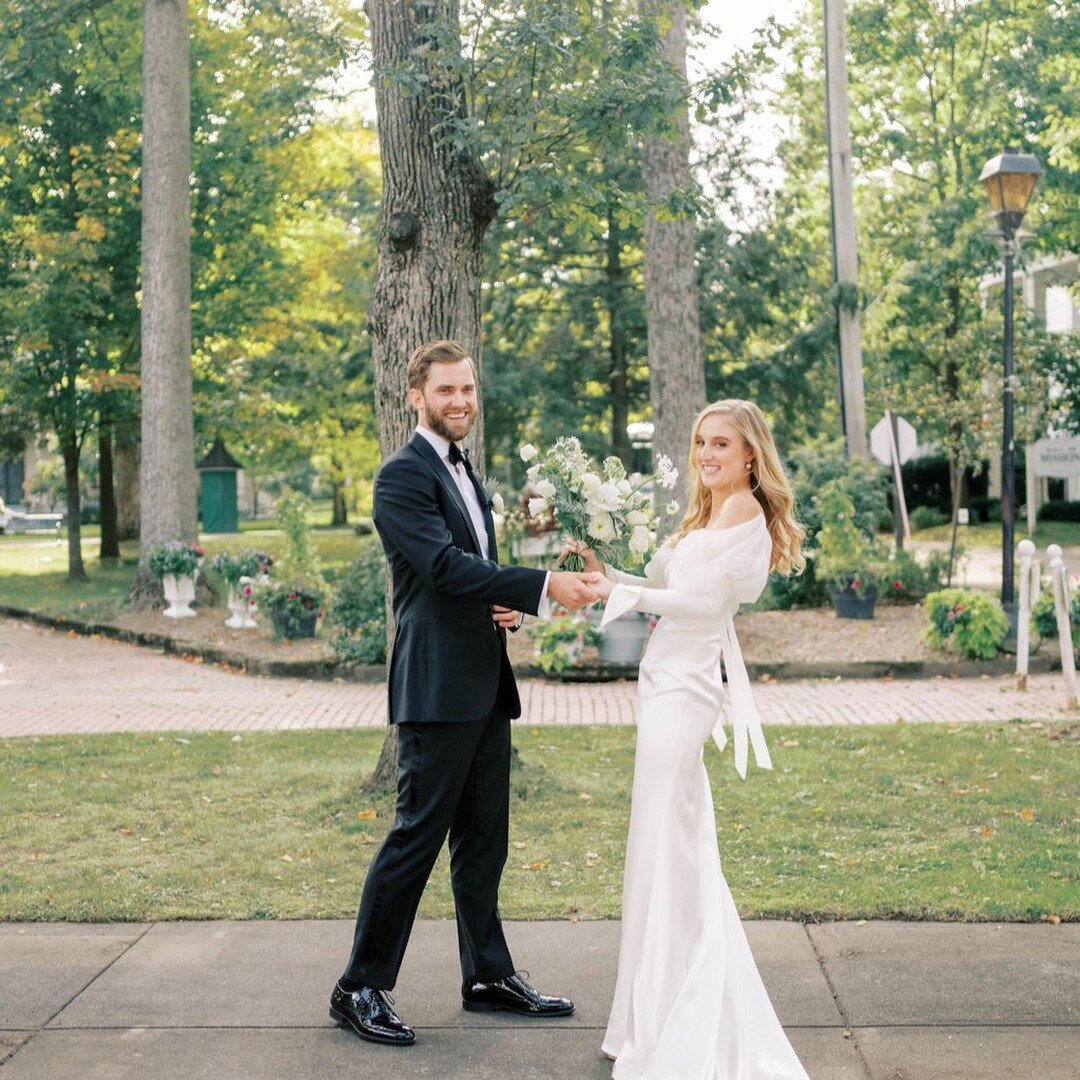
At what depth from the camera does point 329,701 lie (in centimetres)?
1270

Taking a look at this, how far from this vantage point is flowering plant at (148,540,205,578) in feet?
61.0

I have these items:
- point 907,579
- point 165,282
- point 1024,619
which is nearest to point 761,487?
point 1024,619

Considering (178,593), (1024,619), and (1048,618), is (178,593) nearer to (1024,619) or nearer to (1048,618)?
(1048,618)

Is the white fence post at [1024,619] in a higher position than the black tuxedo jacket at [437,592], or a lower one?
lower

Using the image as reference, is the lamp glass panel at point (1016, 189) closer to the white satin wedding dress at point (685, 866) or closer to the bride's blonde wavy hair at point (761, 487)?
the bride's blonde wavy hair at point (761, 487)

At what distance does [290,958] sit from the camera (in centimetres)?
557

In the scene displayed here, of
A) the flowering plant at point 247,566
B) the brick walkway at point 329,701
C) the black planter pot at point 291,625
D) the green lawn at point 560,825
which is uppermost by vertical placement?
the flowering plant at point 247,566

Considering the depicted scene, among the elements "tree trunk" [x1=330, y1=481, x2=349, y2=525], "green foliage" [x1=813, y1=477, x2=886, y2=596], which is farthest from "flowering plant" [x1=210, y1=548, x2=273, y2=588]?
"tree trunk" [x1=330, y1=481, x2=349, y2=525]

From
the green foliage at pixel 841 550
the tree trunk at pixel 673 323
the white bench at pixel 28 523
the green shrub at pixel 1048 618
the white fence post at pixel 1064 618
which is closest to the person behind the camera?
the white fence post at pixel 1064 618

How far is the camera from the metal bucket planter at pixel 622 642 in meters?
13.4

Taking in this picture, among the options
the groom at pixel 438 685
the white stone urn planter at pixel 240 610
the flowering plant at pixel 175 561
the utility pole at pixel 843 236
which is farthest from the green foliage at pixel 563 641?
the groom at pixel 438 685

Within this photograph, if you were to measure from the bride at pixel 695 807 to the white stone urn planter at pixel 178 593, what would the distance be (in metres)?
14.7

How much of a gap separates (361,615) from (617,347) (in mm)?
11022

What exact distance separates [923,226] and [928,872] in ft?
71.0
